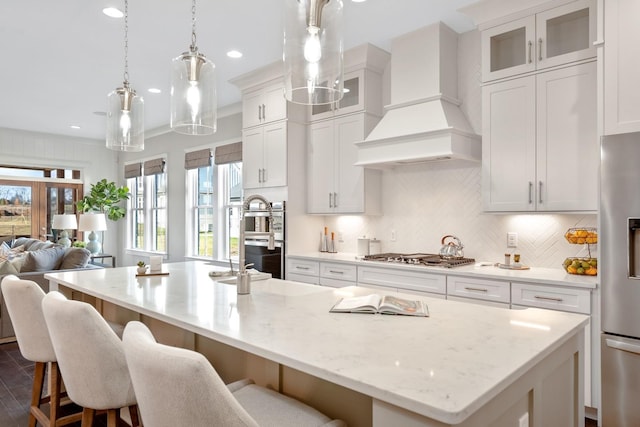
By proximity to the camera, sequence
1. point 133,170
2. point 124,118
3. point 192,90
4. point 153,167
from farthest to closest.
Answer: point 133,170 < point 153,167 < point 124,118 < point 192,90

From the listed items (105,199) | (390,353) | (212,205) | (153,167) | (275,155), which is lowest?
(390,353)

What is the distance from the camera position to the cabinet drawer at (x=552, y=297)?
2662 millimetres

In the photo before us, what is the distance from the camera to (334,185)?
14.6 feet

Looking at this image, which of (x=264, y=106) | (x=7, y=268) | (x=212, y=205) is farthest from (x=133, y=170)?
(x=264, y=106)

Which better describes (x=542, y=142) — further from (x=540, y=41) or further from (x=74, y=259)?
(x=74, y=259)

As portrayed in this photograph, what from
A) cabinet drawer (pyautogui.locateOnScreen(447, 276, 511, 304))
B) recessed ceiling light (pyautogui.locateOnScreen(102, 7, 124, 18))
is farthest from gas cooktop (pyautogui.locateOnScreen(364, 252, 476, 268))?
recessed ceiling light (pyautogui.locateOnScreen(102, 7, 124, 18))

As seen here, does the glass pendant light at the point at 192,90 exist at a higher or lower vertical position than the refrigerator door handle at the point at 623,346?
Result: higher

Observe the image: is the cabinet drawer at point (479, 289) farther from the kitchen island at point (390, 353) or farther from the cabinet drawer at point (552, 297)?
the kitchen island at point (390, 353)

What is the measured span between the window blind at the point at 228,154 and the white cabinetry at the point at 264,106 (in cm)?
104

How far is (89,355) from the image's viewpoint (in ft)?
5.05

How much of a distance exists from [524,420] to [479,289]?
79.0 inches

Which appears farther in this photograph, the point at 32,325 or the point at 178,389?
the point at 32,325

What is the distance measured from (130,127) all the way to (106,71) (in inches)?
92.1

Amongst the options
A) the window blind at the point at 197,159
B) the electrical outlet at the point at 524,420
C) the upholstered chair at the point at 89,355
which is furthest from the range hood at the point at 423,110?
the window blind at the point at 197,159
